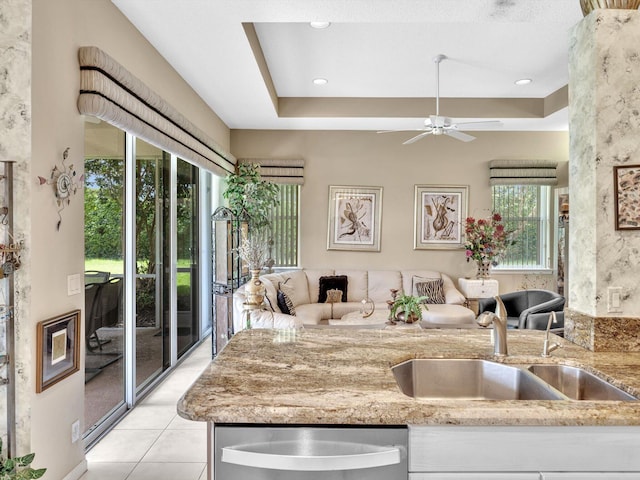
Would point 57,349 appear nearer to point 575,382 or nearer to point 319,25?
point 575,382

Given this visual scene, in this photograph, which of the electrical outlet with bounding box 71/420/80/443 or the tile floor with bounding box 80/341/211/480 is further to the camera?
the tile floor with bounding box 80/341/211/480

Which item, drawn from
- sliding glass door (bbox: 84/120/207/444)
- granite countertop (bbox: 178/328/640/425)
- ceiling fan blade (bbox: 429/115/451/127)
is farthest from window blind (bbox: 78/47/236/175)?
ceiling fan blade (bbox: 429/115/451/127)

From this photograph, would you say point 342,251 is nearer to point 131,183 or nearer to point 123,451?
point 131,183

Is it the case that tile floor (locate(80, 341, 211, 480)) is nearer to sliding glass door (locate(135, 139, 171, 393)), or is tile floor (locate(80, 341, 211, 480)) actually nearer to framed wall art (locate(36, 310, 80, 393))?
sliding glass door (locate(135, 139, 171, 393))

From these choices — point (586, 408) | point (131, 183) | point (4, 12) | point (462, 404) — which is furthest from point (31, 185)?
point (586, 408)

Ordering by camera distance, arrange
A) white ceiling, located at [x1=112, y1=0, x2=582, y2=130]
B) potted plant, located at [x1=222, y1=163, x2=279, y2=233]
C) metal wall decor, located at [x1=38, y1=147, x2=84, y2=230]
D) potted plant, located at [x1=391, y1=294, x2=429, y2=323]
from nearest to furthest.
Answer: metal wall decor, located at [x1=38, y1=147, x2=84, y2=230]
white ceiling, located at [x1=112, y1=0, x2=582, y2=130]
potted plant, located at [x1=391, y1=294, x2=429, y2=323]
potted plant, located at [x1=222, y1=163, x2=279, y2=233]

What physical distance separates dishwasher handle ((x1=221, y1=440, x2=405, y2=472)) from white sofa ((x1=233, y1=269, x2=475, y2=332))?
10.7ft

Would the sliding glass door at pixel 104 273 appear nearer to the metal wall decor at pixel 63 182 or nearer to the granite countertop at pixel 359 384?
the metal wall decor at pixel 63 182

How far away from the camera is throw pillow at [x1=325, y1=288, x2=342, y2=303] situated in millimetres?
5676

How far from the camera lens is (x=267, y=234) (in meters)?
6.15

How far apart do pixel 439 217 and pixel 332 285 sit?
183 centimetres

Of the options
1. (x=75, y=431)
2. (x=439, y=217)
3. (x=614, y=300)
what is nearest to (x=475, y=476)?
(x=614, y=300)

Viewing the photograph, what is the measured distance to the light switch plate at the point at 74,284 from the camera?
2346 millimetres

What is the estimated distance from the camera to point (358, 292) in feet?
19.2
